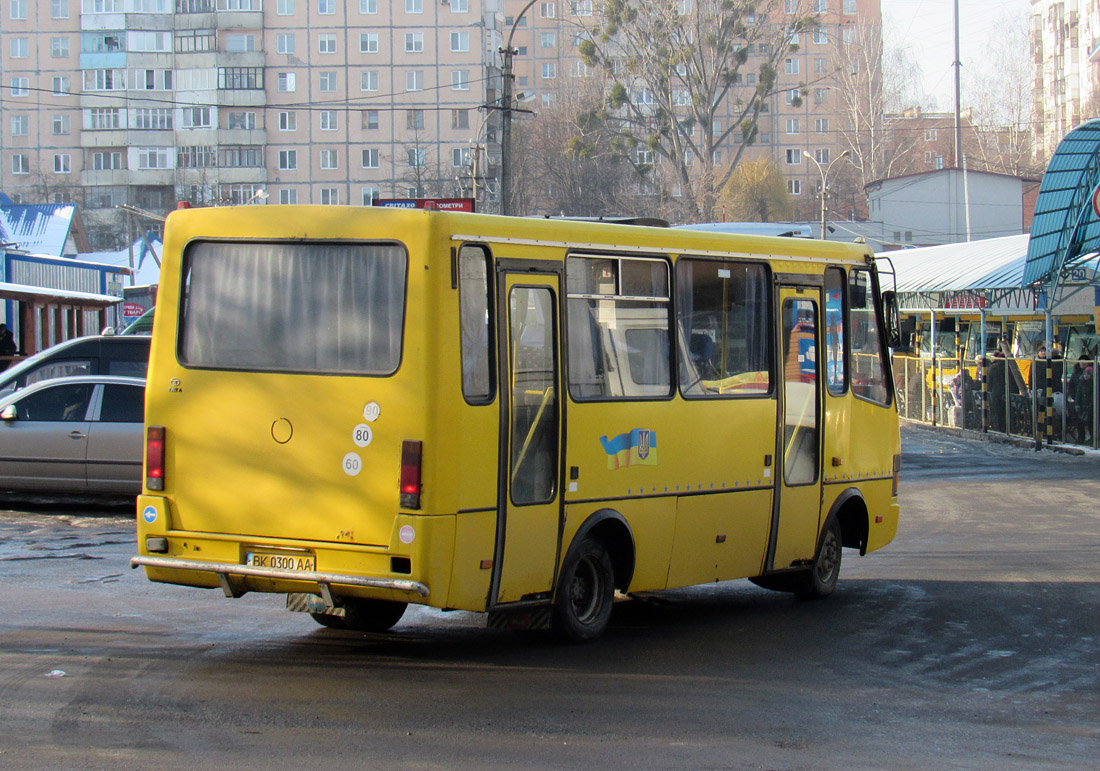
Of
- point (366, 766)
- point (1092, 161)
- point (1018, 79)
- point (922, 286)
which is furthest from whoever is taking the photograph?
point (1018, 79)

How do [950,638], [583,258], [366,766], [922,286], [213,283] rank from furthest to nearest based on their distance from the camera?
[922,286], [950,638], [583,258], [213,283], [366,766]

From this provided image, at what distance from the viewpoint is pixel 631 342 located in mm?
8594

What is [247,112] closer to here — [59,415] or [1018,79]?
[1018,79]

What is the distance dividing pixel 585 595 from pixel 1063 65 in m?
137

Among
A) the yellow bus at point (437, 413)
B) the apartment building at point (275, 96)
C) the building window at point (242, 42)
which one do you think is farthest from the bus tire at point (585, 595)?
the building window at point (242, 42)

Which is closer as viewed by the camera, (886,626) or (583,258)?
(583,258)

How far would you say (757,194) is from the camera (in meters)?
92.2

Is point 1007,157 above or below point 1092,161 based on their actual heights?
above

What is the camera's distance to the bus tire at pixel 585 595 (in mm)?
8156

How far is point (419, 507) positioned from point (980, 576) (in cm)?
659

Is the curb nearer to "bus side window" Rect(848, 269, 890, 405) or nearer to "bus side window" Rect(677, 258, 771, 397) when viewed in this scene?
"bus side window" Rect(848, 269, 890, 405)

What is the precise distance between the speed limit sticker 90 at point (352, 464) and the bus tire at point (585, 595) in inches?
62.4

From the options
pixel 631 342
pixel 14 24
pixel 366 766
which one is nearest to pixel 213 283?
pixel 631 342

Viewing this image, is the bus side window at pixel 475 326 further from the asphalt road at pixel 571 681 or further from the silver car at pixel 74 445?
the silver car at pixel 74 445
